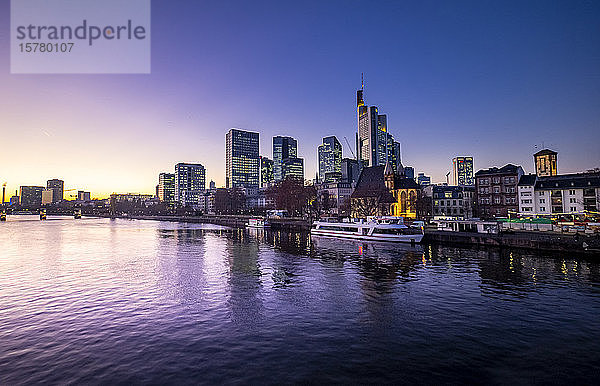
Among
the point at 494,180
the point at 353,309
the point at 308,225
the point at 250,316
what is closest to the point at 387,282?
the point at 353,309

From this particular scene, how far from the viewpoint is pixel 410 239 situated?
2749 inches

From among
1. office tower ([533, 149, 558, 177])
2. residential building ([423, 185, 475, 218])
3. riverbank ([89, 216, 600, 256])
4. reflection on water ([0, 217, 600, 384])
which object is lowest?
reflection on water ([0, 217, 600, 384])

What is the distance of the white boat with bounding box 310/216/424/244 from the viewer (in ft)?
235

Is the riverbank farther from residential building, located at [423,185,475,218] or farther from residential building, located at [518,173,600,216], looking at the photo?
residential building, located at [423,185,475,218]

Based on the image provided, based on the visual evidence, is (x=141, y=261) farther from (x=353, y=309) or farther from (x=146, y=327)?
(x=353, y=309)

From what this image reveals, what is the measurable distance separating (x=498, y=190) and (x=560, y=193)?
19.0 metres

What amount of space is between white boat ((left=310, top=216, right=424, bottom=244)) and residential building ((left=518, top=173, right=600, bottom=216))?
44277 mm

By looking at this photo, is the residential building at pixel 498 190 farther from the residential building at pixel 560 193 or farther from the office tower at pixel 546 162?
the office tower at pixel 546 162

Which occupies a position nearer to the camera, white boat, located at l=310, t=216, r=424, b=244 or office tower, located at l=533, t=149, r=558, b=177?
white boat, located at l=310, t=216, r=424, b=244

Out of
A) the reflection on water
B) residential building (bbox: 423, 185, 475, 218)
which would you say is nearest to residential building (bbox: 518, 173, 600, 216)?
residential building (bbox: 423, 185, 475, 218)

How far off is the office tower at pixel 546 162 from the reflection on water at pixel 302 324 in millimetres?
125686

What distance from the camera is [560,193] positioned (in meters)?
102

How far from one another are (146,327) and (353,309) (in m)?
16.3

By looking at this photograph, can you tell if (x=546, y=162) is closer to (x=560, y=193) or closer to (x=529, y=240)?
(x=560, y=193)
